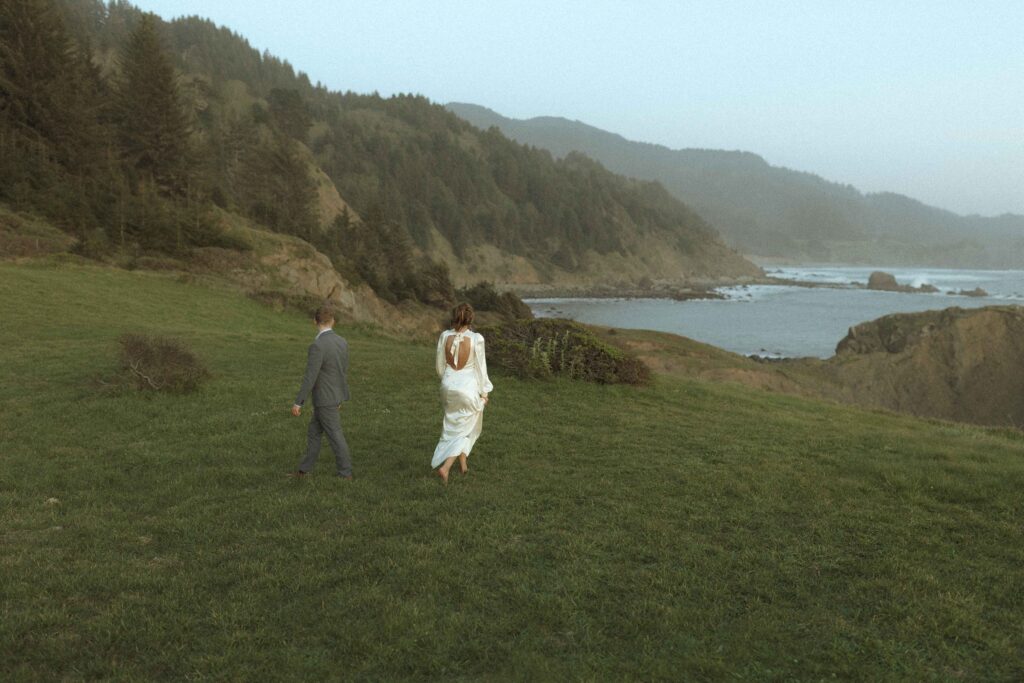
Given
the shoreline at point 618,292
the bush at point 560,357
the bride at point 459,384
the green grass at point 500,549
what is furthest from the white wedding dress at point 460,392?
the shoreline at point 618,292

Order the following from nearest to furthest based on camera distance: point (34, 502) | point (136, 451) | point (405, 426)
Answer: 1. point (34, 502)
2. point (136, 451)
3. point (405, 426)

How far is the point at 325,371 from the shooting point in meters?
7.93

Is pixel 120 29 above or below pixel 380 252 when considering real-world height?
above

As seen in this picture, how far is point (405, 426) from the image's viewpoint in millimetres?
10742

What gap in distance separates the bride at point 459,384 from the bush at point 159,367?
7.11 m

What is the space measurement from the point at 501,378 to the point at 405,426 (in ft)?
14.4

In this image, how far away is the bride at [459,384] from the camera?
7.79 metres

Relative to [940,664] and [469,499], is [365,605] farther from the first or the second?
[940,664]

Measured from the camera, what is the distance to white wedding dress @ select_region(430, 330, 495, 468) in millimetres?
7828

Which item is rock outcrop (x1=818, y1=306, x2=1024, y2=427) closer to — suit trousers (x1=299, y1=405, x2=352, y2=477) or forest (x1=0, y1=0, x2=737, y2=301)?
suit trousers (x1=299, y1=405, x2=352, y2=477)

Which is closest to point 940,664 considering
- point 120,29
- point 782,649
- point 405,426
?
point 782,649

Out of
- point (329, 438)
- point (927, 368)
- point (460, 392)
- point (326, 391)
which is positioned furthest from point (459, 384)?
point (927, 368)

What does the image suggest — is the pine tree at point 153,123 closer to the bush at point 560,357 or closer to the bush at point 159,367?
the bush at point 159,367

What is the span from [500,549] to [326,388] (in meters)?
3.37
